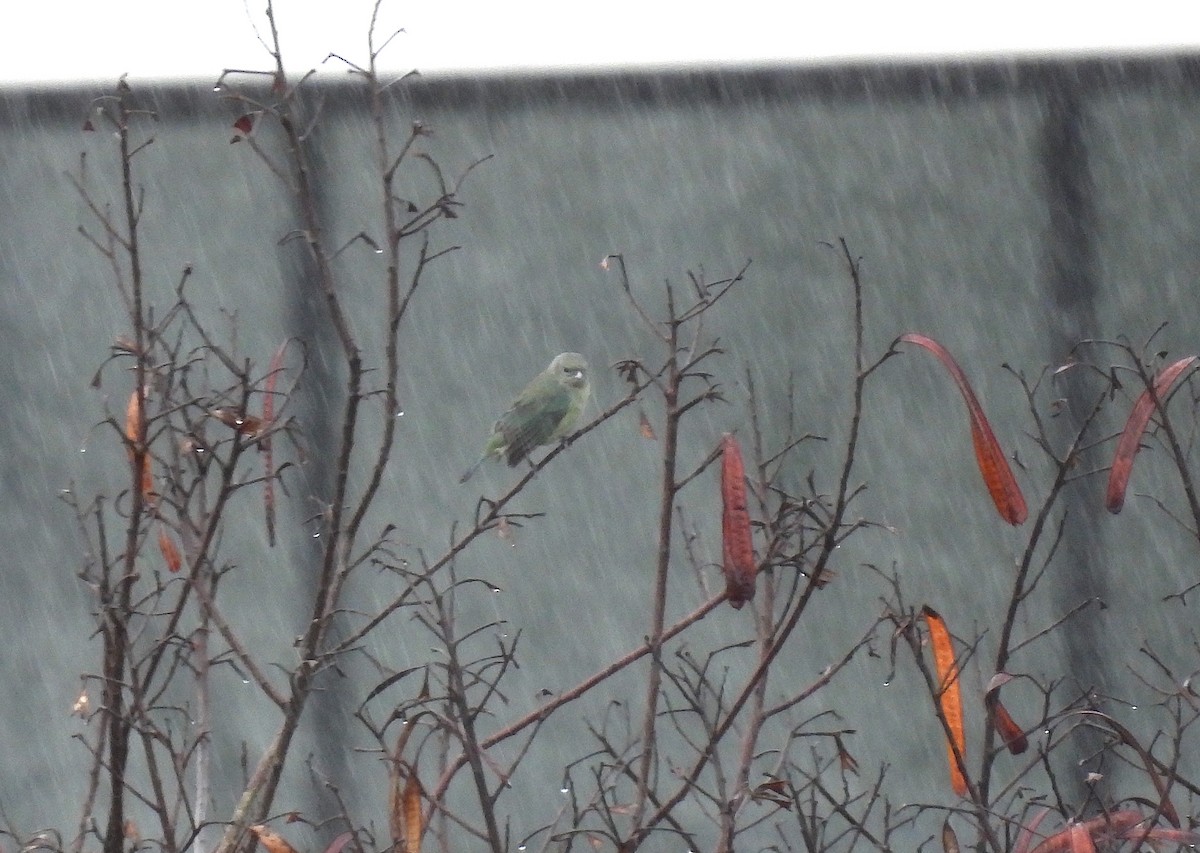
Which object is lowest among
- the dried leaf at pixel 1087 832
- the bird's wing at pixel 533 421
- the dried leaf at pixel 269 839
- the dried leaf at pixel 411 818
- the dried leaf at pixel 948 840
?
the dried leaf at pixel 948 840

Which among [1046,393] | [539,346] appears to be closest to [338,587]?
[539,346]

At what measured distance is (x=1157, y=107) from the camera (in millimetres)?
3832

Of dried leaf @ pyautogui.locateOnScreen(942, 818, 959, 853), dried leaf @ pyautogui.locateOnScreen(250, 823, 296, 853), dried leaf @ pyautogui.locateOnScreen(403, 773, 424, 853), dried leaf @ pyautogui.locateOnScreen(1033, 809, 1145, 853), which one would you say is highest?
dried leaf @ pyautogui.locateOnScreen(250, 823, 296, 853)

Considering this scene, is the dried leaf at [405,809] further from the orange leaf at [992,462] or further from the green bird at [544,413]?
the green bird at [544,413]

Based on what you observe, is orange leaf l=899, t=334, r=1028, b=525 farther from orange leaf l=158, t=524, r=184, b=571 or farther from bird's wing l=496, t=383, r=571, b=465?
bird's wing l=496, t=383, r=571, b=465

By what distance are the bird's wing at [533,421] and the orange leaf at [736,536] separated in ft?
5.37

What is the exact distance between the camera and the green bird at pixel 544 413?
11.2 feet

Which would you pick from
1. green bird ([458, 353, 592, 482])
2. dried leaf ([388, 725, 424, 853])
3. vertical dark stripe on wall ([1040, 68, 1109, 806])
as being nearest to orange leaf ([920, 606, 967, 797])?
dried leaf ([388, 725, 424, 853])

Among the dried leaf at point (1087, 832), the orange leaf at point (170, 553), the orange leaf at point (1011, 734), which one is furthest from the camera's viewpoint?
the orange leaf at point (170, 553)

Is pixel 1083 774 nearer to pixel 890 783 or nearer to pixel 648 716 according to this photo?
pixel 890 783

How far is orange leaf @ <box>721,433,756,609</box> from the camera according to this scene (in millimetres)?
1687

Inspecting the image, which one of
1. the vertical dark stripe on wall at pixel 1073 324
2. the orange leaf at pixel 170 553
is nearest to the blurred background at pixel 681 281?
the vertical dark stripe on wall at pixel 1073 324

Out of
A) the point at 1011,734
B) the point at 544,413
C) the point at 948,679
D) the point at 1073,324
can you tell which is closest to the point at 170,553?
the point at 948,679

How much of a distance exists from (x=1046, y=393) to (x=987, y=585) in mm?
642
